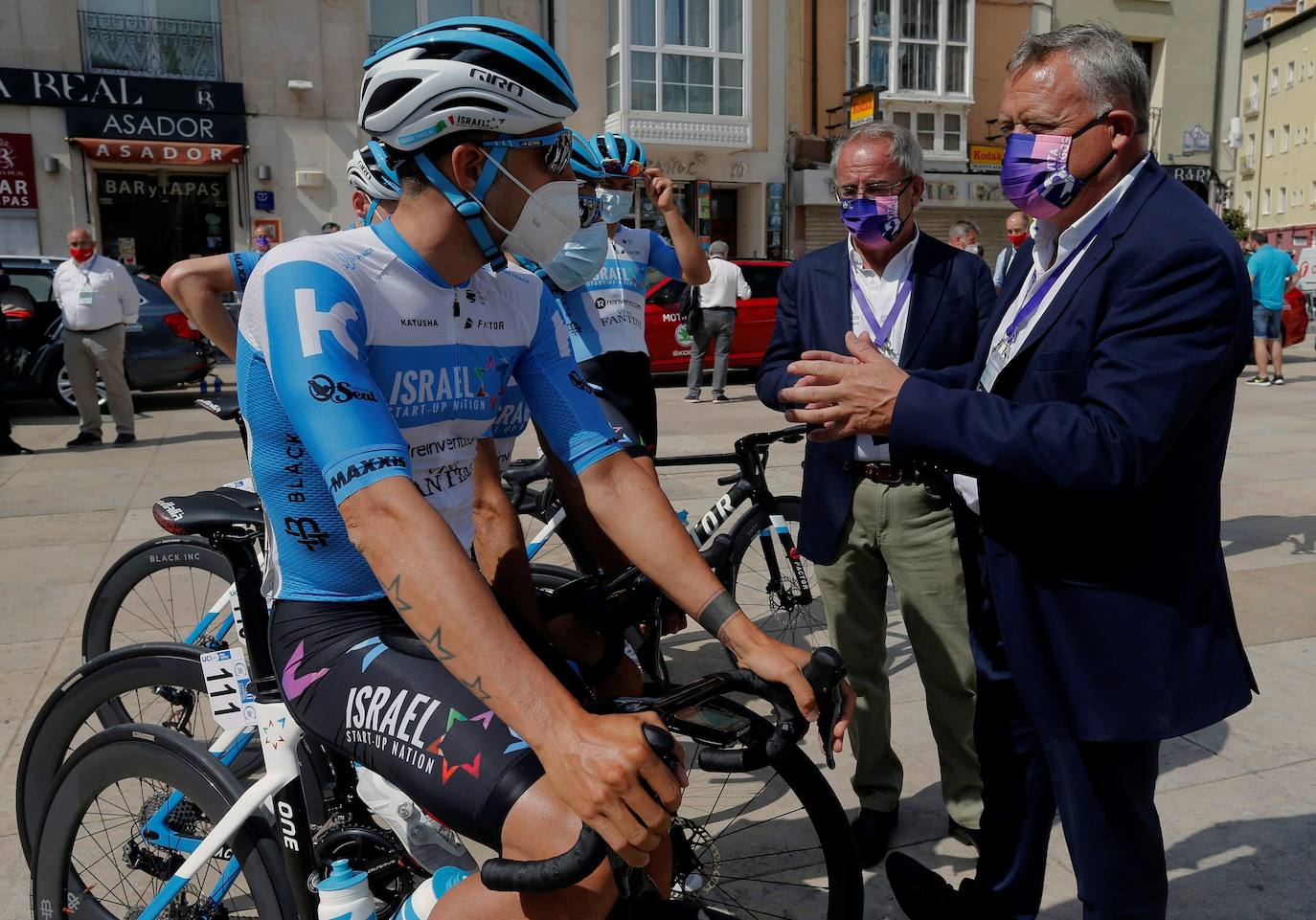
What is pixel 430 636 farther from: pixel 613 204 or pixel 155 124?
pixel 155 124

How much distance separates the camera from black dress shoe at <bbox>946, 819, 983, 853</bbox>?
3.24 m

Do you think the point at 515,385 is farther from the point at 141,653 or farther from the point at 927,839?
the point at 927,839

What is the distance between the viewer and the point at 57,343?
11797mm

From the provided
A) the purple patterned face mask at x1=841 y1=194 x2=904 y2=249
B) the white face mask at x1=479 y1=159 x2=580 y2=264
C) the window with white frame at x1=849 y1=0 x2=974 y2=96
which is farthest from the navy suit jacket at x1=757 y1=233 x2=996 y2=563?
the window with white frame at x1=849 y1=0 x2=974 y2=96

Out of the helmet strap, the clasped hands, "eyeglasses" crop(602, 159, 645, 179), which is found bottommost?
the clasped hands

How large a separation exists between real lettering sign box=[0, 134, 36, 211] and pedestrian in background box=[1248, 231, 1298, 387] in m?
19.4

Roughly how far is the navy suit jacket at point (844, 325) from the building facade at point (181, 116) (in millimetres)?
18290

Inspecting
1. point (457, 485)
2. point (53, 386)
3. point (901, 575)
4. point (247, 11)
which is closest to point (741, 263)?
point (53, 386)

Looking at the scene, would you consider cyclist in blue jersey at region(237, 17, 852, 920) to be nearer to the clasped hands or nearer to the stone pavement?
the clasped hands

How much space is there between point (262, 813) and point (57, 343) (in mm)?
11402

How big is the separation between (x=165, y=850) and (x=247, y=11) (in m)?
20.8

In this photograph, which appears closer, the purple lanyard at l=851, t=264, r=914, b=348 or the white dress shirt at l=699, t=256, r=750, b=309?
the purple lanyard at l=851, t=264, r=914, b=348

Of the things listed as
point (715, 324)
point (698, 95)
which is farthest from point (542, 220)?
point (698, 95)

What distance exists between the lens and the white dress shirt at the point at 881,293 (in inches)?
131
